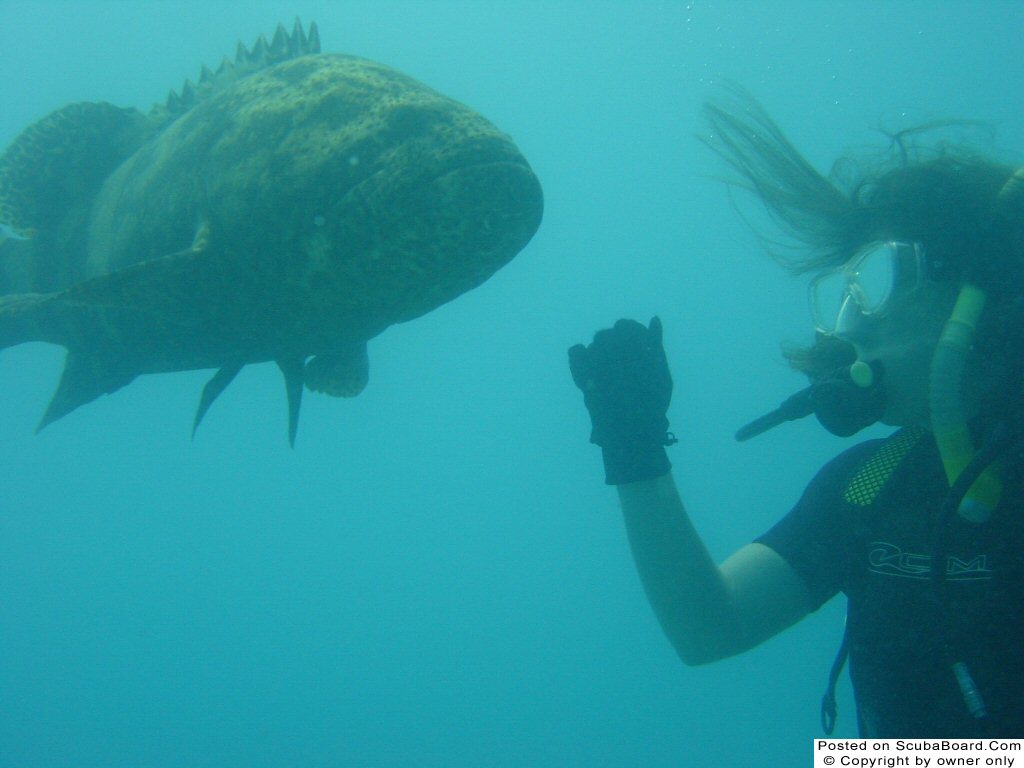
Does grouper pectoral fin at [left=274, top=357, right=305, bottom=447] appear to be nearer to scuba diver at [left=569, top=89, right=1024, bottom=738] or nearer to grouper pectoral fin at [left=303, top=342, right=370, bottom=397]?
grouper pectoral fin at [left=303, top=342, right=370, bottom=397]

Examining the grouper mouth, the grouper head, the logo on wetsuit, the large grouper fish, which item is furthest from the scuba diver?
the large grouper fish

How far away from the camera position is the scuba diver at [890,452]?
2.40 meters

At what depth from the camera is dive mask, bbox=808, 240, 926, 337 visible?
115 inches

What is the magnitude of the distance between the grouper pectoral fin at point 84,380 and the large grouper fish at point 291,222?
0.06m

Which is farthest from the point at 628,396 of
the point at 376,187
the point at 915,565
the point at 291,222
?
the point at 291,222

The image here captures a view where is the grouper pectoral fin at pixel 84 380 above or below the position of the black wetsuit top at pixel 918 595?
above

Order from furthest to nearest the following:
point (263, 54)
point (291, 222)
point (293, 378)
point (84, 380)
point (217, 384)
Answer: point (84, 380), point (217, 384), point (293, 378), point (263, 54), point (291, 222)

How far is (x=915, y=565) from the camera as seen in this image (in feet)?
8.79

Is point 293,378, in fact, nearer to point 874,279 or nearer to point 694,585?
point 694,585

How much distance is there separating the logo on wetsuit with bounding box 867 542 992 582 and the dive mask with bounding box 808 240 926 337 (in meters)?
1.08

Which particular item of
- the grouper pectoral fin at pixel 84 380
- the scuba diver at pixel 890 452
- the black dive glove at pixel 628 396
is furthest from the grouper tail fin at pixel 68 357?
the scuba diver at pixel 890 452

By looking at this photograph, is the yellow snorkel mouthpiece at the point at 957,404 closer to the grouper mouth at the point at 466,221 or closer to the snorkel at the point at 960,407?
the snorkel at the point at 960,407

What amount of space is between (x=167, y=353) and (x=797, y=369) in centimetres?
421

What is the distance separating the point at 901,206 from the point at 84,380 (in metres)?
5.85
